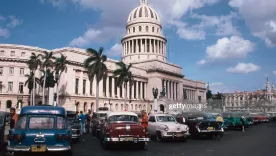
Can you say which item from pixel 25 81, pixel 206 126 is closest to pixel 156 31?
pixel 25 81

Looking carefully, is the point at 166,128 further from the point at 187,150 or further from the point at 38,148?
the point at 38,148

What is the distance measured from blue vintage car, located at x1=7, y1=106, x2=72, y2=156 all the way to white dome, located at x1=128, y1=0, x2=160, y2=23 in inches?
3657

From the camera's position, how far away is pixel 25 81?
61.4 metres

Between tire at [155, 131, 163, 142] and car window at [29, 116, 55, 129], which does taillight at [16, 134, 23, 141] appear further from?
tire at [155, 131, 163, 142]

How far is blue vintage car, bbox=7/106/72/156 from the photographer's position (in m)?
9.51

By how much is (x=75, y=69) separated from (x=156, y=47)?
45.3 meters

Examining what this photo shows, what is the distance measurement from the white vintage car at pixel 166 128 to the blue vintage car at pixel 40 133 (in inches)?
323

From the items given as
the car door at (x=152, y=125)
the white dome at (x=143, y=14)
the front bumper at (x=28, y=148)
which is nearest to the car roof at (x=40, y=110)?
the front bumper at (x=28, y=148)

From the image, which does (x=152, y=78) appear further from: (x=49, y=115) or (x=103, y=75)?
(x=49, y=115)

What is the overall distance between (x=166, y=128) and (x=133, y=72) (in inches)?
2597

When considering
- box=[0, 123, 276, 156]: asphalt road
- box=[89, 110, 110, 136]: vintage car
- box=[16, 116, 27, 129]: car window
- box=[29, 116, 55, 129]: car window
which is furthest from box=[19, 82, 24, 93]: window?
box=[29, 116, 55, 129]: car window

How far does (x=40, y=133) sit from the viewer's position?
966 centimetres

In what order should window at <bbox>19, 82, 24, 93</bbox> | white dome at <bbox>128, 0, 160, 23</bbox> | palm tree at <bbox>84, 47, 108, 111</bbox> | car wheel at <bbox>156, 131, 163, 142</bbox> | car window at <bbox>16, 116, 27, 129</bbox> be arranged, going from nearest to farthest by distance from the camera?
car window at <bbox>16, 116, 27, 129</bbox>
car wheel at <bbox>156, 131, 163, 142</bbox>
palm tree at <bbox>84, 47, 108, 111</bbox>
window at <bbox>19, 82, 24, 93</bbox>
white dome at <bbox>128, 0, 160, 23</bbox>

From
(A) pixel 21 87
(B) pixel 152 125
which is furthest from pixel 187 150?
(A) pixel 21 87
